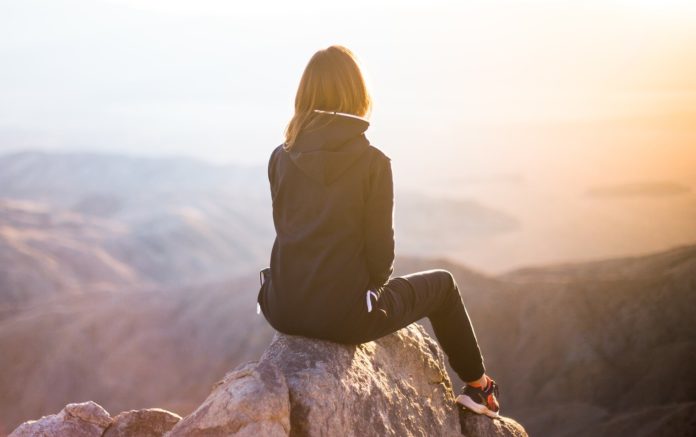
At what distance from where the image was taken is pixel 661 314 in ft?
44.8

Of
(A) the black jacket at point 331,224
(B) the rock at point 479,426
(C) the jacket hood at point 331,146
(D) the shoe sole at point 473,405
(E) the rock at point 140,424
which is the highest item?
(C) the jacket hood at point 331,146

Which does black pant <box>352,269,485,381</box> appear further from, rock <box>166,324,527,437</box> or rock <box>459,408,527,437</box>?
rock <box>459,408,527,437</box>

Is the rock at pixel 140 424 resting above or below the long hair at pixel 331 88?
below

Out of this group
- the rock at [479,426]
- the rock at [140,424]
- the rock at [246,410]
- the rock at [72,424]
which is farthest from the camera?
the rock at [479,426]

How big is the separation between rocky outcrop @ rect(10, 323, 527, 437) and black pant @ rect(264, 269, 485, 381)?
231 millimetres

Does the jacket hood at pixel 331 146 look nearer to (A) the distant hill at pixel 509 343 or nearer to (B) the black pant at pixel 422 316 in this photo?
(B) the black pant at pixel 422 316

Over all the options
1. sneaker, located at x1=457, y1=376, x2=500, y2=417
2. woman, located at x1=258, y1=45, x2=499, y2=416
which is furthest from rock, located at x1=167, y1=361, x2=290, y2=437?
sneaker, located at x1=457, y1=376, x2=500, y2=417

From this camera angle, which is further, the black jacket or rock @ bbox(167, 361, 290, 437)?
the black jacket

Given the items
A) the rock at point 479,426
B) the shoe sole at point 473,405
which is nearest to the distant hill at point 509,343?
the rock at point 479,426

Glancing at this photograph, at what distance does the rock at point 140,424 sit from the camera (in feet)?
17.3

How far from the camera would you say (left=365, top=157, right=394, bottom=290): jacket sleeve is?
13.6 ft

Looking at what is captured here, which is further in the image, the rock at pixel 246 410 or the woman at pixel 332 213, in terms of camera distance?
the woman at pixel 332 213

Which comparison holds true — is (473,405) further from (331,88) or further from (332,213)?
(331,88)

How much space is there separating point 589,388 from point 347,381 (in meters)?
10.8
